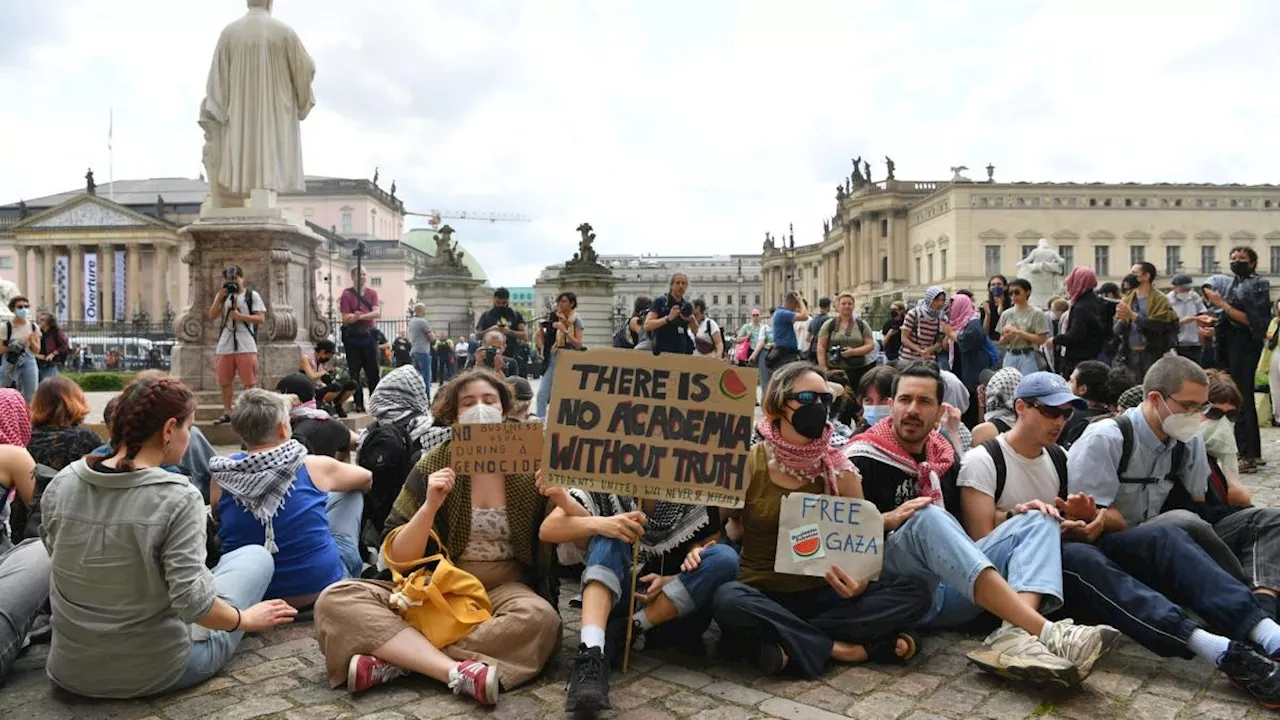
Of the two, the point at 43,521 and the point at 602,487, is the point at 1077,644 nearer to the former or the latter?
the point at 602,487

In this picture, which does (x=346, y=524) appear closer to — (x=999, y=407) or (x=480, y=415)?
(x=480, y=415)

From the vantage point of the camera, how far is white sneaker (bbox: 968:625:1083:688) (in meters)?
3.59

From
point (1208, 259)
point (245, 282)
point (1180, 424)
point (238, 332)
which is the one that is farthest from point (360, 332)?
point (1208, 259)

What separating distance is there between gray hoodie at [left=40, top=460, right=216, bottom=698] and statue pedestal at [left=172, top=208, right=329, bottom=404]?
23.3 feet

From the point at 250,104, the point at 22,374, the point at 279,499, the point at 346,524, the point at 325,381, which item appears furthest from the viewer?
the point at 250,104

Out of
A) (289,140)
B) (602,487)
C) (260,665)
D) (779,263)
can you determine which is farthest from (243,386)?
(779,263)

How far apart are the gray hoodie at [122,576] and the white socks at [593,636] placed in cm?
145

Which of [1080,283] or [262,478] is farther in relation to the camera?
[1080,283]

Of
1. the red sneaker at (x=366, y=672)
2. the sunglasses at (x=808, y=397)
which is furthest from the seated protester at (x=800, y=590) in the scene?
the red sneaker at (x=366, y=672)

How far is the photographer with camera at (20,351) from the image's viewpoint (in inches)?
388

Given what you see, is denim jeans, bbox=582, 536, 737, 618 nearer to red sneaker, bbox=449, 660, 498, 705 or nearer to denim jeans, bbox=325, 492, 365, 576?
red sneaker, bbox=449, 660, 498, 705

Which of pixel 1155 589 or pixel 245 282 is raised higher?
pixel 245 282

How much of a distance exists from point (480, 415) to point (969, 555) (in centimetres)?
225

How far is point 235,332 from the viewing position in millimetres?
9477
